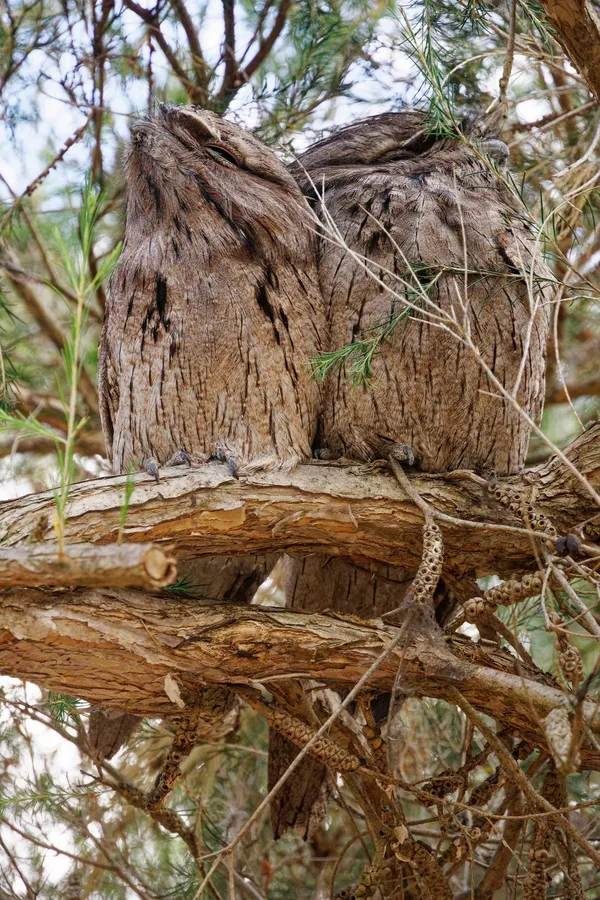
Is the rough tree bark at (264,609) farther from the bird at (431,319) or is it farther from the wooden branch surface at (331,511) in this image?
the bird at (431,319)

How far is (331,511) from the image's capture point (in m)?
2.68

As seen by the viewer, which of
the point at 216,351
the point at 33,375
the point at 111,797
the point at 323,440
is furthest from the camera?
the point at 33,375

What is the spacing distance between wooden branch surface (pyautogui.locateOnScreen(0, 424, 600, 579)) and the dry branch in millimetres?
816

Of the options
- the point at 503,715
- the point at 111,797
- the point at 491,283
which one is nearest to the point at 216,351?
the point at 491,283

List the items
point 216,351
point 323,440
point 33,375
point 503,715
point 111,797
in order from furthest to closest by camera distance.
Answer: point 33,375
point 111,797
point 323,440
point 216,351
point 503,715

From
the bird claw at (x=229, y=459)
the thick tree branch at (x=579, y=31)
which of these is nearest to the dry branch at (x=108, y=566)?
the bird claw at (x=229, y=459)

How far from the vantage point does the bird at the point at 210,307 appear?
2.88 m

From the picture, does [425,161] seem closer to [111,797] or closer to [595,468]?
[595,468]

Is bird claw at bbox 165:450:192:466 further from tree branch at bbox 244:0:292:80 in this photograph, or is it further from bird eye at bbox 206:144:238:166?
tree branch at bbox 244:0:292:80

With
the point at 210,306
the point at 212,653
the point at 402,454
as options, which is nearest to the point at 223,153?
the point at 210,306

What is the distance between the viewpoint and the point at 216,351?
113 inches

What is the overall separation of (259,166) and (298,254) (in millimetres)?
339

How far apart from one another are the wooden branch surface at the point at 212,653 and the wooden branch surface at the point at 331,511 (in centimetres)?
22

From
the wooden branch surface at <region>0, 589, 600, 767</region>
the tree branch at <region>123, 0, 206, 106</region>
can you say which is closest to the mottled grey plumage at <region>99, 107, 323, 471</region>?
the wooden branch surface at <region>0, 589, 600, 767</region>
